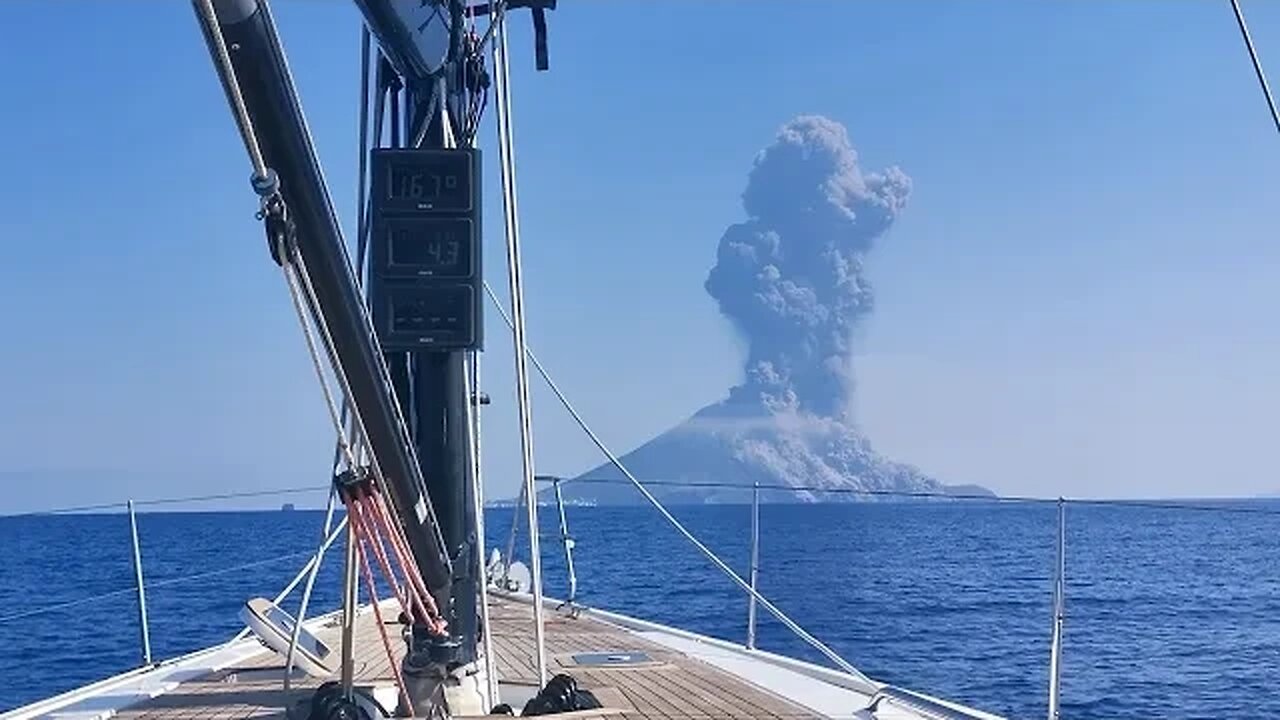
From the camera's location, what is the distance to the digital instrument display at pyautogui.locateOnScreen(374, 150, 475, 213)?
4691mm

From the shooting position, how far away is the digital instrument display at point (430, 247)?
464 centimetres

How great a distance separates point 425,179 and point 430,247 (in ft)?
0.85

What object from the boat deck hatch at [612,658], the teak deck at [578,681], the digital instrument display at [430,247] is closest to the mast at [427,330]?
the digital instrument display at [430,247]

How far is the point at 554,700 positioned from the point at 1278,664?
15.1 metres

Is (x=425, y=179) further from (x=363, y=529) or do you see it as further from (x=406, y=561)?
(x=363, y=529)

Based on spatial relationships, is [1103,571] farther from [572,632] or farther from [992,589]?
[572,632]

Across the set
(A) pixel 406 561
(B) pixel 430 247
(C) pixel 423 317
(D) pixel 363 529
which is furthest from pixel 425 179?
(D) pixel 363 529

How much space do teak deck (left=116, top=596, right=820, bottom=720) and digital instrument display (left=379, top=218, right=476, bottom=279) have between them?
1.70 metres

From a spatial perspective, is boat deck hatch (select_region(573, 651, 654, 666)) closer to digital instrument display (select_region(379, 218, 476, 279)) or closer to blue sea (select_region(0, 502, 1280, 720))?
blue sea (select_region(0, 502, 1280, 720))

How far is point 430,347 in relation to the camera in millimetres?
4652

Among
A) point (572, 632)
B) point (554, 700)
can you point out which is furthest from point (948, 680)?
point (554, 700)

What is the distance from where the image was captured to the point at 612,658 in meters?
6.94

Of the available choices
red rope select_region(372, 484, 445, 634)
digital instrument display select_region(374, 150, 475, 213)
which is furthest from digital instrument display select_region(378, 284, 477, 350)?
red rope select_region(372, 484, 445, 634)

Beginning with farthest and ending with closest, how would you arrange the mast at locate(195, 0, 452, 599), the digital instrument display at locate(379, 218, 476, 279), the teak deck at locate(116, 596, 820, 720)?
the teak deck at locate(116, 596, 820, 720), the digital instrument display at locate(379, 218, 476, 279), the mast at locate(195, 0, 452, 599)
